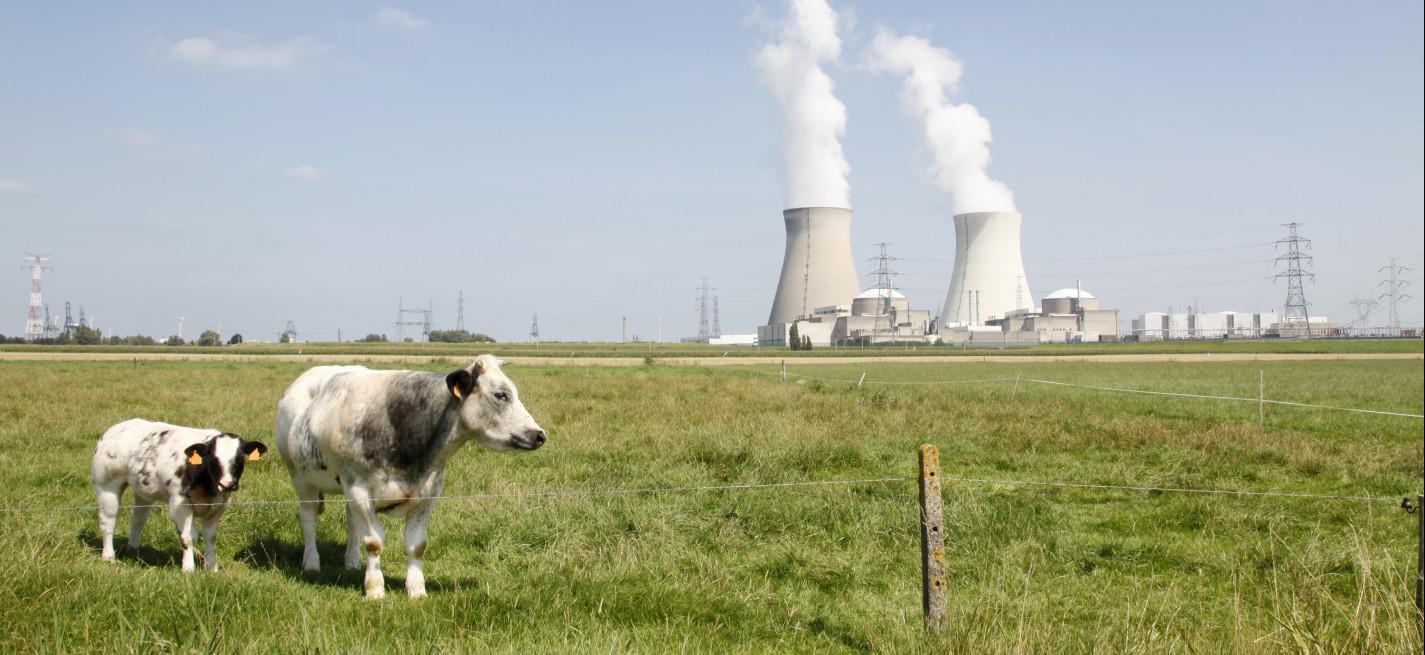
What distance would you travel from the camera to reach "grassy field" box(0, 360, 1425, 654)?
12.8 feet

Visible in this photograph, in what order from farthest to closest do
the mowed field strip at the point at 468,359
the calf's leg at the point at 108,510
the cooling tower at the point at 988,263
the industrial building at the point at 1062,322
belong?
1. the industrial building at the point at 1062,322
2. the cooling tower at the point at 988,263
3. the mowed field strip at the point at 468,359
4. the calf's leg at the point at 108,510

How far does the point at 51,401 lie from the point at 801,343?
6676 centimetres

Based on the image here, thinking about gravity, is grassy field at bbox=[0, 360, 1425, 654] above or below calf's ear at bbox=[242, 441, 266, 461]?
below

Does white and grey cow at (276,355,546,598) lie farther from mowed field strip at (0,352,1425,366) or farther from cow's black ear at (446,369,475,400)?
mowed field strip at (0,352,1425,366)

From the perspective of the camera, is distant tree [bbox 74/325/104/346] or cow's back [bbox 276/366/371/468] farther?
distant tree [bbox 74/325/104/346]

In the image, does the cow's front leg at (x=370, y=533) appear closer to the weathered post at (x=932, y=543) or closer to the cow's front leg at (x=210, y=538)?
the cow's front leg at (x=210, y=538)

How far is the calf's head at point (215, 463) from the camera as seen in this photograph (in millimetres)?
5227

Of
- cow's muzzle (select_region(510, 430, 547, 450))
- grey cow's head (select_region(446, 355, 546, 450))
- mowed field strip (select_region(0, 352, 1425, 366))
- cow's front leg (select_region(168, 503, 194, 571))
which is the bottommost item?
cow's front leg (select_region(168, 503, 194, 571))

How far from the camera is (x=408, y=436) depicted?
4715 millimetres

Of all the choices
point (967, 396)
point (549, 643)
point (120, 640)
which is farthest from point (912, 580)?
point (967, 396)

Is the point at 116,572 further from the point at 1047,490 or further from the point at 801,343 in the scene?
the point at 801,343

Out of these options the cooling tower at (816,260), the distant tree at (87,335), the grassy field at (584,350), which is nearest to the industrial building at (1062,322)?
the cooling tower at (816,260)

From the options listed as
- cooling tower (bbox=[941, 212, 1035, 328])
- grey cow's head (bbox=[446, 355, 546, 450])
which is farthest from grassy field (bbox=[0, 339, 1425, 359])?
grey cow's head (bbox=[446, 355, 546, 450])

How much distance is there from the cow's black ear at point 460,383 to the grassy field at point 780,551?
3.07 ft
